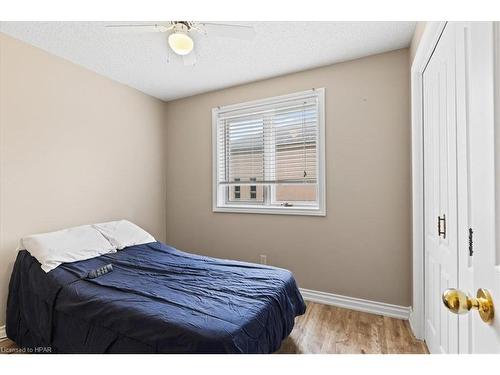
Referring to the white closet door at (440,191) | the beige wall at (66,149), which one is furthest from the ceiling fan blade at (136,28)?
the white closet door at (440,191)

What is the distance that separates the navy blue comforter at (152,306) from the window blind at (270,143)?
4.11 ft

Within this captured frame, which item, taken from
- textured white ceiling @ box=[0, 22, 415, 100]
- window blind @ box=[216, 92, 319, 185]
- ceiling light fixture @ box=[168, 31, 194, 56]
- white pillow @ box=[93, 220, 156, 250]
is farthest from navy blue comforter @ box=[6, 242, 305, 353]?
textured white ceiling @ box=[0, 22, 415, 100]

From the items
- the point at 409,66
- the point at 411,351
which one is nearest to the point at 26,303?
the point at 411,351

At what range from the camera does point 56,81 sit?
2.44 m

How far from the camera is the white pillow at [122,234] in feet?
8.37

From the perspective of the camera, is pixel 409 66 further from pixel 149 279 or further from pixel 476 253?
pixel 149 279

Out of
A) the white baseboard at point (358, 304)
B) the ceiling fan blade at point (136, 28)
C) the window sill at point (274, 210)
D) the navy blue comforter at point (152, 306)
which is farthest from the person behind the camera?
the window sill at point (274, 210)

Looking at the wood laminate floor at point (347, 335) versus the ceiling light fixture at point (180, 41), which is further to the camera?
the wood laminate floor at point (347, 335)

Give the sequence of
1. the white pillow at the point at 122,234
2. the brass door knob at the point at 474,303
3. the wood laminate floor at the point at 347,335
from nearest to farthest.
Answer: the brass door knob at the point at 474,303 < the wood laminate floor at the point at 347,335 < the white pillow at the point at 122,234

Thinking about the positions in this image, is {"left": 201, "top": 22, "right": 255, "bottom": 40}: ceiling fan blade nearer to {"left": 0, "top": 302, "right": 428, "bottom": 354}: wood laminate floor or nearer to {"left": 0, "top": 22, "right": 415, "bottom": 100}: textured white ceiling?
{"left": 0, "top": 22, "right": 415, "bottom": 100}: textured white ceiling

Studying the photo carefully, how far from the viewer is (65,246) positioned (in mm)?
2141

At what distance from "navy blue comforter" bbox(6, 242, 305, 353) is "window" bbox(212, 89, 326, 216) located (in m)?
1.08

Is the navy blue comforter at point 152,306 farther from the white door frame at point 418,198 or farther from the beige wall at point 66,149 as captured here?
the white door frame at point 418,198

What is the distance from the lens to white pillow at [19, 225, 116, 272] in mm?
2000
